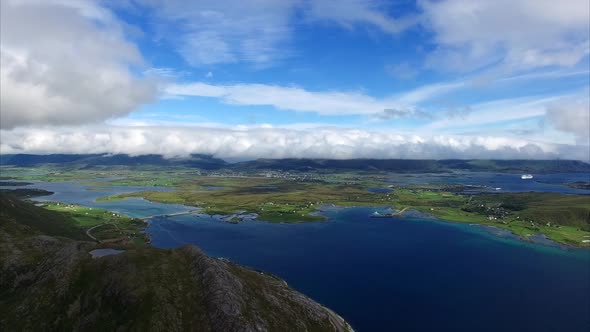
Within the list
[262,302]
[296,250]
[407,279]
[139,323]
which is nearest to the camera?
[139,323]

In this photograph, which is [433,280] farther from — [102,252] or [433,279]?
[102,252]

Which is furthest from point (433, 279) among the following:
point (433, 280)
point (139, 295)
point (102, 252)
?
point (102, 252)

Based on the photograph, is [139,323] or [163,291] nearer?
[139,323]

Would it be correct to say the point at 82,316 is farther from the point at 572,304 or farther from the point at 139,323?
the point at 572,304

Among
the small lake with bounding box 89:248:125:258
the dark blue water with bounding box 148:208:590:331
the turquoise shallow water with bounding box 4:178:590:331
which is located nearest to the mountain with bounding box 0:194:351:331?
the small lake with bounding box 89:248:125:258

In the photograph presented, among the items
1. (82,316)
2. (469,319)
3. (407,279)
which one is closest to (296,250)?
(407,279)

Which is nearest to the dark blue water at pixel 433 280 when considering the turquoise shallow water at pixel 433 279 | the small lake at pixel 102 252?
the turquoise shallow water at pixel 433 279
